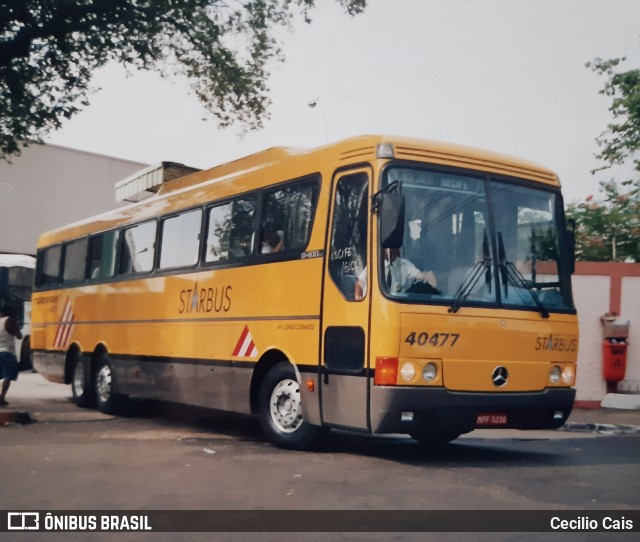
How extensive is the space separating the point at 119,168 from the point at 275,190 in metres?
36.7

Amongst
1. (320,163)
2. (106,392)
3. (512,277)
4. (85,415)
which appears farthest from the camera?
(106,392)

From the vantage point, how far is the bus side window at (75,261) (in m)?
16.5

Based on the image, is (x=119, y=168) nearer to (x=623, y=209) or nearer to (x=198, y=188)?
(x=623, y=209)

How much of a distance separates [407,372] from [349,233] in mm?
1569

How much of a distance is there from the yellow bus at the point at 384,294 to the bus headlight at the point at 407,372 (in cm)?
2

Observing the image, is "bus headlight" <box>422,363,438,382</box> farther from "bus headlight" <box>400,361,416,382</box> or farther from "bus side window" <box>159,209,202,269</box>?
"bus side window" <box>159,209,202,269</box>

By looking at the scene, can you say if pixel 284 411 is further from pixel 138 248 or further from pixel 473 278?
pixel 138 248

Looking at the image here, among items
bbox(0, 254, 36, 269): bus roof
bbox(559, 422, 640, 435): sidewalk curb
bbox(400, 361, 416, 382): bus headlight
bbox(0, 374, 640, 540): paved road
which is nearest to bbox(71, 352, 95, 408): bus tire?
bbox(0, 374, 640, 540): paved road

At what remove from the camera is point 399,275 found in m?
8.64

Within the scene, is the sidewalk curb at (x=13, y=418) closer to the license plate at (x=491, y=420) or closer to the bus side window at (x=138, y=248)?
the bus side window at (x=138, y=248)

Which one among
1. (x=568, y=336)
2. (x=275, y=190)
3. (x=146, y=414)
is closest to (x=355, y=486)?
(x=568, y=336)

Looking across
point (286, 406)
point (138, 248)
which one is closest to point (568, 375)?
point (286, 406)

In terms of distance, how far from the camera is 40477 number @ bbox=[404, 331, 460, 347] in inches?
335

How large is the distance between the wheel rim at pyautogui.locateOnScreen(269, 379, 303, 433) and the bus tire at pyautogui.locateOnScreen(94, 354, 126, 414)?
5149 mm
